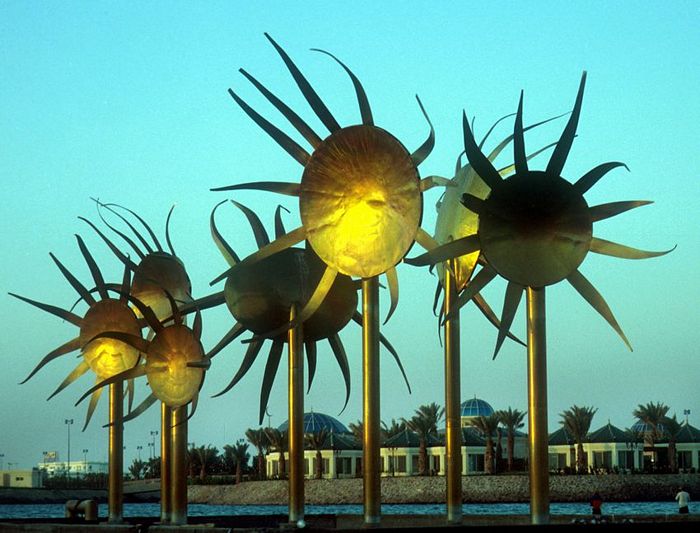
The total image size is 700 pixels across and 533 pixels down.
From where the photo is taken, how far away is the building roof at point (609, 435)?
137000 mm

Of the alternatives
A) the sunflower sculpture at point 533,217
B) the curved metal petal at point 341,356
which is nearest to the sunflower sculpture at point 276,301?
the curved metal petal at point 341,356

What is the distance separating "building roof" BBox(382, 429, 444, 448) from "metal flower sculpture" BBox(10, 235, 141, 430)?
100m

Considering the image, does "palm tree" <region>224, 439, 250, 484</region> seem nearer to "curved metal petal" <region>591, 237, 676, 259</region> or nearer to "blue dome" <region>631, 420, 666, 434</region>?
"blue dome" <region>631, 420, 666, 434</region>

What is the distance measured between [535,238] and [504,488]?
9678 cm

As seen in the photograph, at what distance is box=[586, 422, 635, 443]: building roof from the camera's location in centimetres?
13700

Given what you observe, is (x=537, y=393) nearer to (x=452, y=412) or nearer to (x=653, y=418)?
(x=452, y=412)

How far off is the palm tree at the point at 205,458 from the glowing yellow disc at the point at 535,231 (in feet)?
455

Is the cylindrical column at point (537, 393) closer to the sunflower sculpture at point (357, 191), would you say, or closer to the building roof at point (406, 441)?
the sunflower sculpture at point (357, 191)

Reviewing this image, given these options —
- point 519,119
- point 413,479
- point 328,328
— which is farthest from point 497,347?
point 413,479

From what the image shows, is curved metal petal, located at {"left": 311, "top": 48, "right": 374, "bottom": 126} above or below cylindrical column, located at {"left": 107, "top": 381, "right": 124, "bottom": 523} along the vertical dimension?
above

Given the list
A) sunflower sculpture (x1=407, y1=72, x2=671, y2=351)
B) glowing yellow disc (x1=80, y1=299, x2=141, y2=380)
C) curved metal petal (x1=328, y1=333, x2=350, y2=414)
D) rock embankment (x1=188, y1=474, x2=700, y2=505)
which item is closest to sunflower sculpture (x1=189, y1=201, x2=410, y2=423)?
curved metal petal (x1=328, y1=333, x2=350, y2=414)

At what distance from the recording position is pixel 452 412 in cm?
3562

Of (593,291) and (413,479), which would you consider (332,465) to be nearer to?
(413,479)

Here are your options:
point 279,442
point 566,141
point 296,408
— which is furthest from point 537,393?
point 279,442
